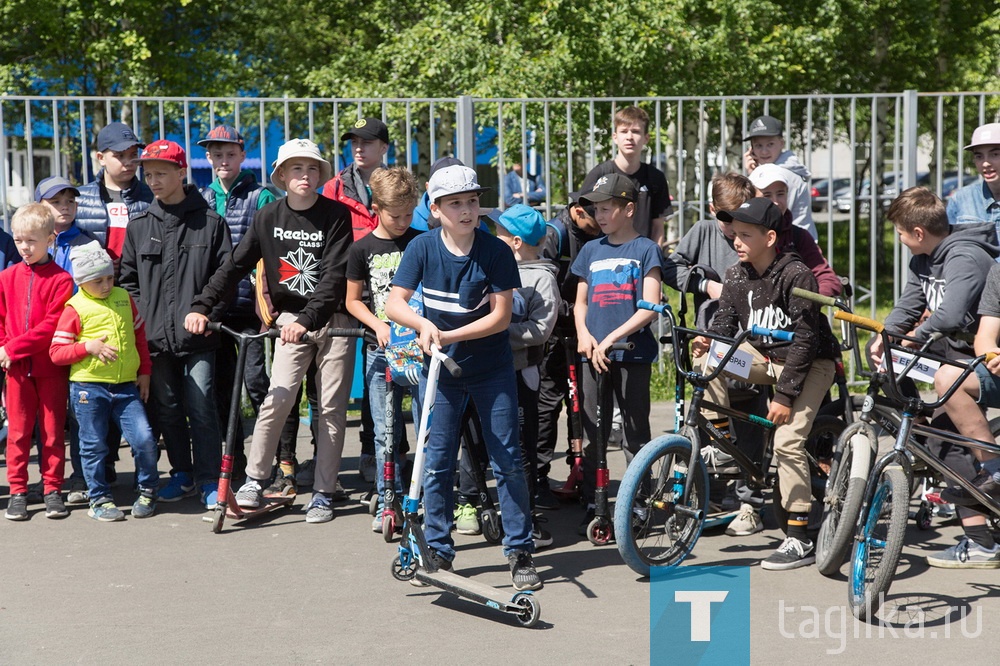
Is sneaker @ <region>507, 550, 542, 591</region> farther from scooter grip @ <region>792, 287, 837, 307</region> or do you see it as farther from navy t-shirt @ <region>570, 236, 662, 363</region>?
scooter grip @ <region>792, 287, 837, 307</region>

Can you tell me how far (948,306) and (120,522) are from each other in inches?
170

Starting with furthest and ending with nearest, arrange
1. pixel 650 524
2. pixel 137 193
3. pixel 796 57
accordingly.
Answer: pixel 796 57, pixel 137 193, pixel 650 524

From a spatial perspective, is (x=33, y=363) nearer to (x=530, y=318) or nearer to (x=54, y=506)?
(x=54, y=506)

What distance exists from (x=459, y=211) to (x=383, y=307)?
3.56ft

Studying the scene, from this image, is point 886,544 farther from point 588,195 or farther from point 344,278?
point 344,278

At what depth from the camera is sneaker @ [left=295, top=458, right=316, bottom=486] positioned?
23.0ft

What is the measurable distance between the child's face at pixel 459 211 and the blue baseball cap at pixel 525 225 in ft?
2.78

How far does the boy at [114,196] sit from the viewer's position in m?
7.00

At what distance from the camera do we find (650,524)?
5.32 metres

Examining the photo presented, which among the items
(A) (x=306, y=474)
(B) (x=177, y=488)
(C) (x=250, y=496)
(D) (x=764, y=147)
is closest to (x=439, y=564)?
(C) (x=250, y=496)

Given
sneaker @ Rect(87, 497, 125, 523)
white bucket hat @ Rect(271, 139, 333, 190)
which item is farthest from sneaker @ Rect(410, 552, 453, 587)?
white bucket hat @ Rect(271, 139, 333, 190)

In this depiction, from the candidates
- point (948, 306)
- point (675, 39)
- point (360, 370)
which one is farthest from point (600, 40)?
point (948, 306)

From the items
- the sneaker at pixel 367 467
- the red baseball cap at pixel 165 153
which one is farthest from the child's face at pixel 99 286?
the sneaker at pixel 367 467

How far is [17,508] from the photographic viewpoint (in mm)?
6289
